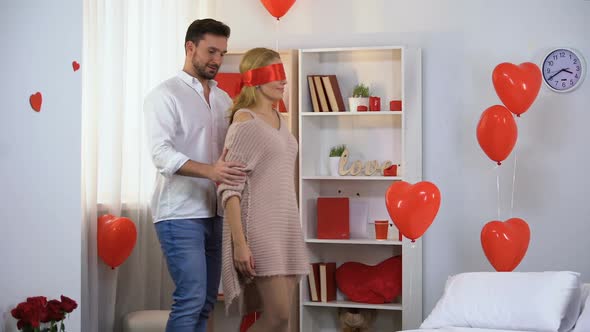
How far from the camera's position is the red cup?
459cm

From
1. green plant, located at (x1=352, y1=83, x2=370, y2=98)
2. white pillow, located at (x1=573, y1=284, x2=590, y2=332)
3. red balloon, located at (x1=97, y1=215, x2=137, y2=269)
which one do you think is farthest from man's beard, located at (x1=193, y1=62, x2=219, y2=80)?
white pillow, located at (x1=573, y1=284, x2=590, y2=332)

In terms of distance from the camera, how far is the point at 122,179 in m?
4.11

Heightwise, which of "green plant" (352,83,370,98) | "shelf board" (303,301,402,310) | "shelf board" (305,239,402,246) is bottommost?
"shelf board" (303,301,402,310)

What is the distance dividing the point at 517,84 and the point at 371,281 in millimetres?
1332

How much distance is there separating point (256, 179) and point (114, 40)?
130 cm

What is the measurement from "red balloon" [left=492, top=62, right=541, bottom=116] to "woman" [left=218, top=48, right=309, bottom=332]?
1.47 metres

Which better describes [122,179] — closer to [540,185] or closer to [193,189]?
[193,189]

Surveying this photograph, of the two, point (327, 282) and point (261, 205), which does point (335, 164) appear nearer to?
point (327, 282)

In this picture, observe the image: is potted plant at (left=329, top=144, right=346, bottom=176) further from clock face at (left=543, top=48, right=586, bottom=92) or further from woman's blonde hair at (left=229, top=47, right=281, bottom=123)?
woman's blonde hair at (left=229, top=47, right=281, bottom=123)

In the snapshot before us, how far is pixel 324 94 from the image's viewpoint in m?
4.65

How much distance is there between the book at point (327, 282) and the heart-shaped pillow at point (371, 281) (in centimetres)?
4

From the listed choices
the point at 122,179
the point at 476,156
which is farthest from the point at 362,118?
the point at 122,179

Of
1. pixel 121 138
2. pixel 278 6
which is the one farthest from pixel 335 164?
pixel 121 138

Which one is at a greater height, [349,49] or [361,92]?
[349,49]
